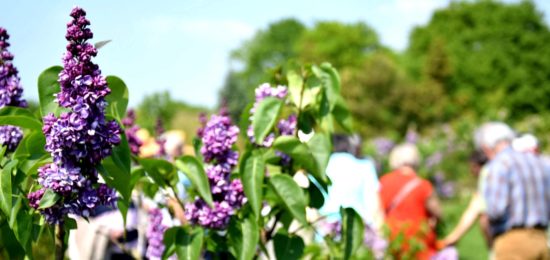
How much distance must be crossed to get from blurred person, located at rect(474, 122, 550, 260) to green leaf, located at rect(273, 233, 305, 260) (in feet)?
13.3

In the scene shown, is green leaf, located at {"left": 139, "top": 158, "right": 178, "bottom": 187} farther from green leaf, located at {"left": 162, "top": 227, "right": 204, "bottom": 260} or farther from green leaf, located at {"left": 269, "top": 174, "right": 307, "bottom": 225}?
green leaf, located at {"left": 269, "top": 174, "right": 307, "bottom": 225}

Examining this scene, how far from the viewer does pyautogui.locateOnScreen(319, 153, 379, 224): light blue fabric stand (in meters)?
6.57

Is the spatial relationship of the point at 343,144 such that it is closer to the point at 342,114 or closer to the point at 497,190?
the point at 497,190

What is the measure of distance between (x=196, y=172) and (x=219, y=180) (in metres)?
0.11

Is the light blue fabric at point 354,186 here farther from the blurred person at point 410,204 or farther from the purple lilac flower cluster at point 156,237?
the purple lilac flower cluster at point 156,237

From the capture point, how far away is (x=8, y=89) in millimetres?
2180

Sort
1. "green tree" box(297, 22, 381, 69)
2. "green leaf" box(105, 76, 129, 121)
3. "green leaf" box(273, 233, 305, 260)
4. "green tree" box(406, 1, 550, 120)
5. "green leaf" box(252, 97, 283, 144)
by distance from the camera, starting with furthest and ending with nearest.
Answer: "green tree" box(297, 22, 381, 69), "green tree" box(406, 1, 550, 120), "green leaf" box(273, 233, 305, 260), "green leaf" box(252, 97, 283, 144), "green leaf" box(105, 76, 129, 121)

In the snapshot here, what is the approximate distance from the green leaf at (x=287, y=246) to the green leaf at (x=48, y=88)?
0.83 metres

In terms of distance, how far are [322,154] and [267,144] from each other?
6.9 inches

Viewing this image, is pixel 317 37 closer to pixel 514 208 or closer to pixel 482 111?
pixel 482 111

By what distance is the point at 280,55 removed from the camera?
243 feet

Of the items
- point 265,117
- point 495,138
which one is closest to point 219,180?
point 265,117

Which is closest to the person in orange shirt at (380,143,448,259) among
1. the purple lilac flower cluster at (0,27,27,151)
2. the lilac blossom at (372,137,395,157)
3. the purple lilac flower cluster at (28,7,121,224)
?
the purple lilac flower cluster at (0,27,27,151)

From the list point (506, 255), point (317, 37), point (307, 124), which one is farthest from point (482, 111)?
A: point (307, 124)
